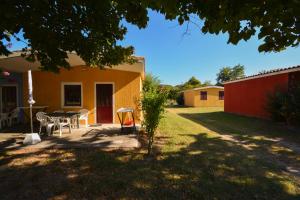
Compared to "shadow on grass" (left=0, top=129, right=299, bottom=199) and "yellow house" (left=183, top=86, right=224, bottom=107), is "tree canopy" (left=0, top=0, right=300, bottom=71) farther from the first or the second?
"yellow house" (left=183, top=86, right=224, bottom=107)

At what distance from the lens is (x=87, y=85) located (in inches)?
390

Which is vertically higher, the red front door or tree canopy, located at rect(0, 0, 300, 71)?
tree canopy, located at rect(0, 0, 300, 71)

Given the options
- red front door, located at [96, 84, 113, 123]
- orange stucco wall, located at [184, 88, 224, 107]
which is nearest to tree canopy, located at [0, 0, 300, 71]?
red front door, located at [96, 84, 113, 123]

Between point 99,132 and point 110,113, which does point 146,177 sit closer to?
point 99,132

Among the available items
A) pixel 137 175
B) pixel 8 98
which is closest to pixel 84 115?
pixel 8 98

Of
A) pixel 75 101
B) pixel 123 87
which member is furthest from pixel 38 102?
pixel 123 87

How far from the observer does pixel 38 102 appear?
1001 cm

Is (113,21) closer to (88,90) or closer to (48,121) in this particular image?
(48,121)

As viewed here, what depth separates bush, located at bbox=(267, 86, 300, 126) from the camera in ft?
30.0

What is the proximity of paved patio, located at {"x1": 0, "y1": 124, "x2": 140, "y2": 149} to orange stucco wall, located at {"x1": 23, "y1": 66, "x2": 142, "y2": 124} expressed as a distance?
2.16m

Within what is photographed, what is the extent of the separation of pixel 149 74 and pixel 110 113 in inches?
648

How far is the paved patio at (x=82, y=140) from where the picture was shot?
6.14m

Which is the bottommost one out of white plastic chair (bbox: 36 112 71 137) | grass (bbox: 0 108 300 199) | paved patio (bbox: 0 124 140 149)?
grass (bbox: 0 108 300 199)

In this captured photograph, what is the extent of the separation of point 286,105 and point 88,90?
30.4 feet
